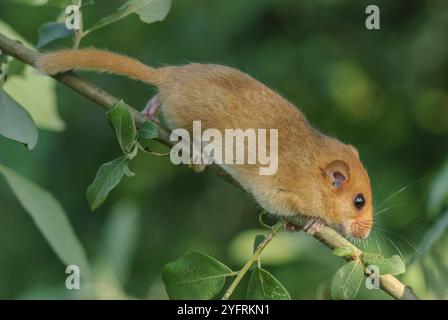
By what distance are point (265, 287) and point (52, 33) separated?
3.99 feet

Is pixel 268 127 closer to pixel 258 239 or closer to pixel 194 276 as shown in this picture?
pixel 258 239

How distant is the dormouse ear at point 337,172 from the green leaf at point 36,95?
3.83 feet

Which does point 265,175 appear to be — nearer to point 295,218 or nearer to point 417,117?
point 295,218

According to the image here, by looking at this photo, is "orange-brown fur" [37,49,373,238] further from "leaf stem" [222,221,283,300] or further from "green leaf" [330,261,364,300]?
"green leaf" [330,261,364,300]

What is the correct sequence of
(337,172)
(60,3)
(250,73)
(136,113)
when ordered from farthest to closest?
(250,73), (337,172), (60,3), (136,113)

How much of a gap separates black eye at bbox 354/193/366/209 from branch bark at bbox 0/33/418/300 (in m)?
0.99

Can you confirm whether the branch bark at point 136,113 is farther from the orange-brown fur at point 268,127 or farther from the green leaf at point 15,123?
the orange-brown fur at point 268,127

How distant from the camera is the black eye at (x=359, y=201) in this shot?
357 centimetres

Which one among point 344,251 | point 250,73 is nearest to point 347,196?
point 344,251

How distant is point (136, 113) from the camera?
8.44ft

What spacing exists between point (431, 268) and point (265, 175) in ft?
2.90

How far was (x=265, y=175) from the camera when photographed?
11.2 ft

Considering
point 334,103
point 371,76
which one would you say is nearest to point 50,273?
point 334,103

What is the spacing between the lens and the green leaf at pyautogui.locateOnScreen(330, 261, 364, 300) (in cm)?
233
